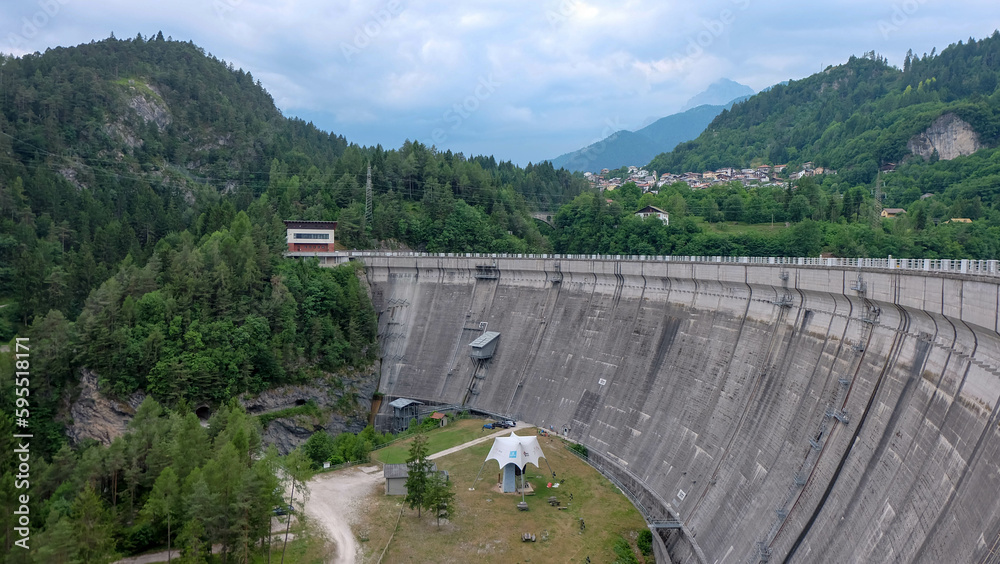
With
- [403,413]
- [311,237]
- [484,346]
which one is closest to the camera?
[484,346]

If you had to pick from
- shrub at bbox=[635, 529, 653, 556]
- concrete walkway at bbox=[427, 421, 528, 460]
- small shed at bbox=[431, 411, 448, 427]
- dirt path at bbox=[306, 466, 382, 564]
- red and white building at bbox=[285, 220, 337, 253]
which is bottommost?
small shed at bbox=[431, 411, 448, 427]

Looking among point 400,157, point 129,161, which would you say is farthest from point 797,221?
point 129,161

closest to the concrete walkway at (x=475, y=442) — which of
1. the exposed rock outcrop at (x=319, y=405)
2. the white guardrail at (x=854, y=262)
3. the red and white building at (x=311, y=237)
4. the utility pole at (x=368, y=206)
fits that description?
the white guardrail at (x=854, y=262)

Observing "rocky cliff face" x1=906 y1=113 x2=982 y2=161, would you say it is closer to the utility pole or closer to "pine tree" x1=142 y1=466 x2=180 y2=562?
the utility pole

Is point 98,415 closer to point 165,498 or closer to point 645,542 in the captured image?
point 165,498

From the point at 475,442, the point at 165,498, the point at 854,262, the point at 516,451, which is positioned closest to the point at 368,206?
the point at 475,442

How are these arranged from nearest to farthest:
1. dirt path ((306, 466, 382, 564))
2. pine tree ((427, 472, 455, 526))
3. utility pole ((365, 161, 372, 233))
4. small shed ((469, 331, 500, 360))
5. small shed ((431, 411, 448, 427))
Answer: dirt path ((306, 466, 382, 564)) < pine tree ((427, 472, 455, 526)) < small shed ((431, 411, 448, 427)) < small shed ((469, 331, 500, 360)) < utility pole ((365, 161, 372, 233))

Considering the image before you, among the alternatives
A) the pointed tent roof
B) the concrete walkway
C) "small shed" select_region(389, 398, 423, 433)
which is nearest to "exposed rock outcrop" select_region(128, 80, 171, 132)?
"small shed" select_region(389, 398, 423, 433)
